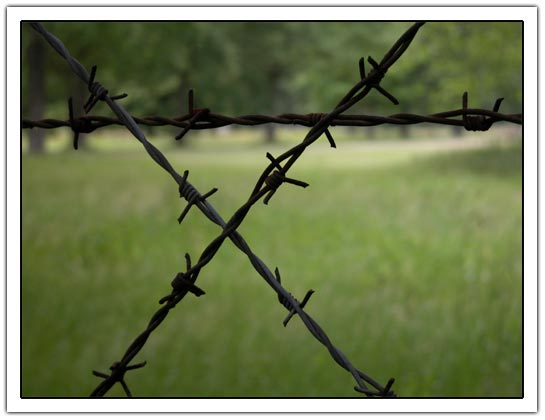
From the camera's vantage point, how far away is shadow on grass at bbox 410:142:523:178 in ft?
53.9

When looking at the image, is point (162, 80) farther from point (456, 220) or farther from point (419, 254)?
point (419, 254)

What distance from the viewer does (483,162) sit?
59.6 ft

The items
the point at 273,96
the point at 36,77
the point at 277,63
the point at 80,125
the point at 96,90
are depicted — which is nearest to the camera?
the point at 96,90

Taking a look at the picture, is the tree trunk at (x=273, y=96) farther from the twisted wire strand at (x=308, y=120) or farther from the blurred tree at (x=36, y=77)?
the twisted wire strand at (x=308, y=120)

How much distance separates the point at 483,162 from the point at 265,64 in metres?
16.5

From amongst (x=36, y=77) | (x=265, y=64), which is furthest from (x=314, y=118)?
(x=265, y=64)

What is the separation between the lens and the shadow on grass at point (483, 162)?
16422 millimetres

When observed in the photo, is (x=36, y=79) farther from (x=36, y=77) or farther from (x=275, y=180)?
(x=275, y=180)

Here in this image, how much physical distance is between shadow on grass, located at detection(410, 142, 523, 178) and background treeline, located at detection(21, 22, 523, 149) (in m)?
1.57

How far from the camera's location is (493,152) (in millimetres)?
19125

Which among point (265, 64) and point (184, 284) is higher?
point (265, 64)

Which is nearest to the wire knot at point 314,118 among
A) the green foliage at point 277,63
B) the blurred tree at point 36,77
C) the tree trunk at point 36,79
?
the green foliage at point 277,63

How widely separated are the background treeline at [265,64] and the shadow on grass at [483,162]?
157cm
